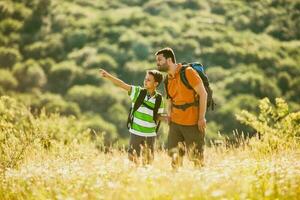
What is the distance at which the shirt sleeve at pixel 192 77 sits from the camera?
6.07 meters

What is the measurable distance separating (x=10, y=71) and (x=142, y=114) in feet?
199

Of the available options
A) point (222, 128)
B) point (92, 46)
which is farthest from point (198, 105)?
point (92, 46)

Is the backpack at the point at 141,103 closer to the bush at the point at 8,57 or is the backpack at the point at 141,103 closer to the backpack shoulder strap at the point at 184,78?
the backpack shoulder strap at the point at 184,78

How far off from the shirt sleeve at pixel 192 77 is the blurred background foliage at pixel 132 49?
41.3 m

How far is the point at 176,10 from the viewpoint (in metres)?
84.8

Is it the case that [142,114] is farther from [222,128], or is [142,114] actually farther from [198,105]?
[222,128]

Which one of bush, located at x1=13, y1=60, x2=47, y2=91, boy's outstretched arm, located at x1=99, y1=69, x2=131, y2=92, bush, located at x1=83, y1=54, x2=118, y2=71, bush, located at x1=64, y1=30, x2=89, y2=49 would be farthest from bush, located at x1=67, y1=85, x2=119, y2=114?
boy's outstretched arm, located at x1=99, y1=69, x2=131, y2=92

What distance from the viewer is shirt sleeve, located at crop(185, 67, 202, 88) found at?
19.9ft

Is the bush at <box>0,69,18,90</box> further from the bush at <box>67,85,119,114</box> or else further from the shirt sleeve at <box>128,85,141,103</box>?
the shirt sleeve at <box>128,85,141,103</box>

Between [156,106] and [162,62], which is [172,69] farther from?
[156,106]

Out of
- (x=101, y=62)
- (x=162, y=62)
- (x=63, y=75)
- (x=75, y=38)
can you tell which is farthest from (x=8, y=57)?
(x=162, y=62)

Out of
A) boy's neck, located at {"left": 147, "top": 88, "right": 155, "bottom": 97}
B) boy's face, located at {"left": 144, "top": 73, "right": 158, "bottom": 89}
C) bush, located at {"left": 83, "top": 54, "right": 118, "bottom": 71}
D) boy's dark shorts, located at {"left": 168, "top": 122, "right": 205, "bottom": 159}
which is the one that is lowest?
bush, located at {"left": 83, "top": 54, "right": 118, "bottom": 71}

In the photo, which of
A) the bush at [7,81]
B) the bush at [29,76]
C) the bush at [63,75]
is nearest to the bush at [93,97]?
the bush at [63,75]

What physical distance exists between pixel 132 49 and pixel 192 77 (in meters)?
66.6
